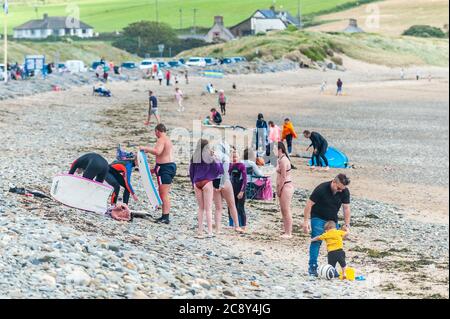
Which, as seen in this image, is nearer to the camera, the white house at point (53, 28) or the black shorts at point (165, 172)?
the black shorts at point (165, 172)

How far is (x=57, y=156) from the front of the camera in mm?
21438

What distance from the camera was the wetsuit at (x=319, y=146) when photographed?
894 inches

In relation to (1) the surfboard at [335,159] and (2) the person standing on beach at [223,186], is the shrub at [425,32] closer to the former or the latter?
(1) the surfboard at [335,159]

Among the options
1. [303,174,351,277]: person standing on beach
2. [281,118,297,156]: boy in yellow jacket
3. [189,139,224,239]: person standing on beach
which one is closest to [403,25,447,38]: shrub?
[281,118,297,156]: boy in yellow jacket

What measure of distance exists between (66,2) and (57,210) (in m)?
131

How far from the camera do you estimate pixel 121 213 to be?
556 inches

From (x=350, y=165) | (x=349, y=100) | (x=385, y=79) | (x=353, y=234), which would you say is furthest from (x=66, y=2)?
(x=353, y=234)

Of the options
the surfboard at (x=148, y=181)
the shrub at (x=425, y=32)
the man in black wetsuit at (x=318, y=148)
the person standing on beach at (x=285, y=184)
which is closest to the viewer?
the person standing on beach at (x=285, y=184)

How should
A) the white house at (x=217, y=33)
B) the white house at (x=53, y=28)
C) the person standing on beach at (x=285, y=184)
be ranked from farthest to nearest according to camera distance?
the white house at (x=217, y=33) < the white house at (x=53, y=28) < the person standing on beach at (x=285, y=184)

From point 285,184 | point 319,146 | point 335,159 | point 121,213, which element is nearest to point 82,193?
point 121,213

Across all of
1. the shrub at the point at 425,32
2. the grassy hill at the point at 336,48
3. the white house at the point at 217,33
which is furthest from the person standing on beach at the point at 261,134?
the shrub at the point at 425,32

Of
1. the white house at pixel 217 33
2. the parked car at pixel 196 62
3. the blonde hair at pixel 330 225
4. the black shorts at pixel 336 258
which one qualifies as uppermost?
the white house at pixel 217 33

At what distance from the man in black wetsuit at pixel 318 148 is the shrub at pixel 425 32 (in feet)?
435
